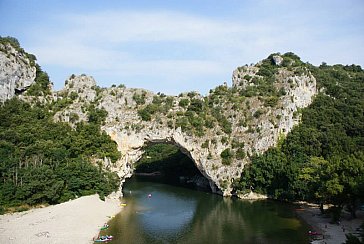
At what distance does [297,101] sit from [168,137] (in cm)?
2298

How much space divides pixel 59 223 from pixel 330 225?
26124 millimetres

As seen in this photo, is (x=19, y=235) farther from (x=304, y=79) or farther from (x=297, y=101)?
(x=304, y=79)

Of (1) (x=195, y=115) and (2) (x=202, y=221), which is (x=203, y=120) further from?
(2) (x=202, y=221)

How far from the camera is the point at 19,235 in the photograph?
97.0 ft

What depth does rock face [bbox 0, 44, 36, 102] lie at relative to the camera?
55031 mm

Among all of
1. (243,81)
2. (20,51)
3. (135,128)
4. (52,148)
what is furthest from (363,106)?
(20,51)

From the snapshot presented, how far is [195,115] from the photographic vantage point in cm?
5834

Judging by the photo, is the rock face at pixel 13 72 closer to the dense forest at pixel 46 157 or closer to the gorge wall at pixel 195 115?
the gorge wall at pixel 195 115

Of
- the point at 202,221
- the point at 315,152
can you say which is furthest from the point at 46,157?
the point at 315,152

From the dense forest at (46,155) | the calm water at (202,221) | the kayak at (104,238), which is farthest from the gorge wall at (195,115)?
the kayak at (104,238)

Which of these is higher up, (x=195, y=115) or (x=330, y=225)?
(x=195, y=115)

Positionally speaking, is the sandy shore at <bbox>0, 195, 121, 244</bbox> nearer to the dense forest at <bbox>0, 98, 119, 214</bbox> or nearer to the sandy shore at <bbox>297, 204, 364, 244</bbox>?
the dense forest at <bbox>0, 98, 119, 214</bbox>

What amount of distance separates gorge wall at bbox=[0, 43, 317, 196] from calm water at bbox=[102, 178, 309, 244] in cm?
652

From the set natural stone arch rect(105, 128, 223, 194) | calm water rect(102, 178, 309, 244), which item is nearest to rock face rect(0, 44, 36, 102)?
natural stone arch rect(105, 128, 223, 194)
